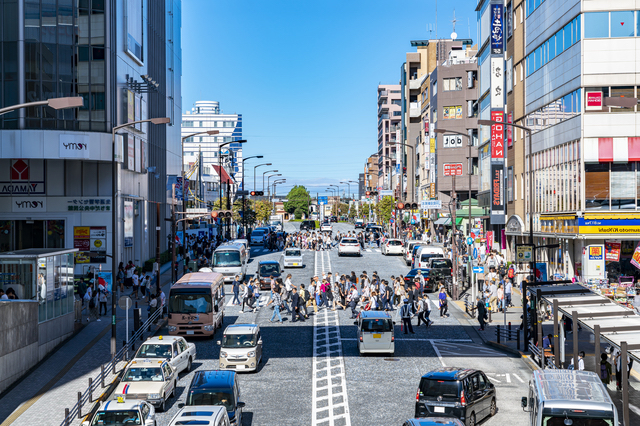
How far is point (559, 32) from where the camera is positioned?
44.2 metres

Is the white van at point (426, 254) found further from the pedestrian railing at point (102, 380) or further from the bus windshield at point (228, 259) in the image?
the pedestrian railing at point (102, 380)

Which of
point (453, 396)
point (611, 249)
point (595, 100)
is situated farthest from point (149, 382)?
point (595, 100)

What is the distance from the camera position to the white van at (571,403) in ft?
47.9

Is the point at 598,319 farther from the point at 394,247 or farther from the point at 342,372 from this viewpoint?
the point at 394,247

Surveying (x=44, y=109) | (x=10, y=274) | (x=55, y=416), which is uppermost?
(x=44, y=109)

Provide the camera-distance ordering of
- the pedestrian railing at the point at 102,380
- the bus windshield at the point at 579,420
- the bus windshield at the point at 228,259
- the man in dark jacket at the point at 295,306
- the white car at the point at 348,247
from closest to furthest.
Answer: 1. the bus windshield at the point at 579,420
2. the pedestrian railing at the point at 102,380
3. the man in dark jacket at the point at 295,306
4. the bus windshield at the point at 228,259
5. the white car at the point at 348,247

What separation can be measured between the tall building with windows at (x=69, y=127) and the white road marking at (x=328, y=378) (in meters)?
15.9

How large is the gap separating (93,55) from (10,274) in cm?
2275

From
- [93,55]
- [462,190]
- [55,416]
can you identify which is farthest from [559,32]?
[462,190]

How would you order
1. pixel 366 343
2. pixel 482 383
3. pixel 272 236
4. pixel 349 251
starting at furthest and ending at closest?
pixel 272 236 → pixel 349 251 → pixel 366 343 → pixel 482 383

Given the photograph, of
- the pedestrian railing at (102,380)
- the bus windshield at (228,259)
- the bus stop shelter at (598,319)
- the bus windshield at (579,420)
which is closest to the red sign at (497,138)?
the bus windshield at (228,259)

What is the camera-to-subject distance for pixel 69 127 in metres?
44.7

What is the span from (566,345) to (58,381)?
19.6 m

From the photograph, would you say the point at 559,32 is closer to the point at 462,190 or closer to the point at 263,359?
the point at 263,359
